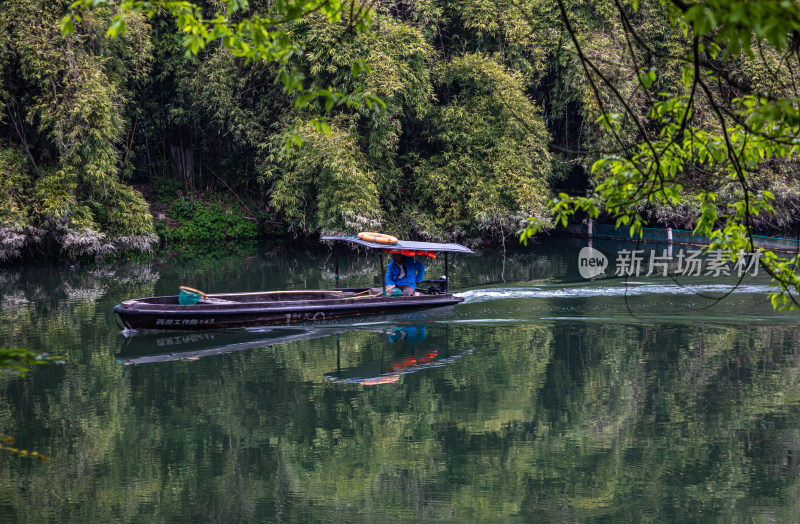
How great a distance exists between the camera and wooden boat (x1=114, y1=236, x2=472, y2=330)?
1125 cm

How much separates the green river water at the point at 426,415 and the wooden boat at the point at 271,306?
0.23 m

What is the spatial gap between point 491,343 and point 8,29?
14.0 m

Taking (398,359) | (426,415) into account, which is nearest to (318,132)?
(398,359)

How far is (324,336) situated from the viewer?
11625 mm

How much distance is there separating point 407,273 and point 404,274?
6 cm

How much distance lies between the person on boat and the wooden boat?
0.78ft

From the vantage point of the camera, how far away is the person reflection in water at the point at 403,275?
13203 millimetres

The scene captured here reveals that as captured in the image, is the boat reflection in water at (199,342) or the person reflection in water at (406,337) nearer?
the boat reflection in water at (199,342)

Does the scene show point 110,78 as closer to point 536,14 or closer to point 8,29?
point 8,29

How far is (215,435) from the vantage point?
24.0ft

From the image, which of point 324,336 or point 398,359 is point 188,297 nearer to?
point 324,336

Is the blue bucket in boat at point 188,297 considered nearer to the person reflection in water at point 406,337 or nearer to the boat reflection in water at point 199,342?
the boat reflection in water at point 199,342

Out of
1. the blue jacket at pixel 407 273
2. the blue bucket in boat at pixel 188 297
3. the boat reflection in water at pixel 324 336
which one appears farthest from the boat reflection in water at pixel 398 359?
the blue bucket in boat at pixel 188 297

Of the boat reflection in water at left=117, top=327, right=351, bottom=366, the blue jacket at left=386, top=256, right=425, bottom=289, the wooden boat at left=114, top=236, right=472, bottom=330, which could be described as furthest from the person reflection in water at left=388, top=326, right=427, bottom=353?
the blue jacket at left=386, top=256, right=425, bottom=289
